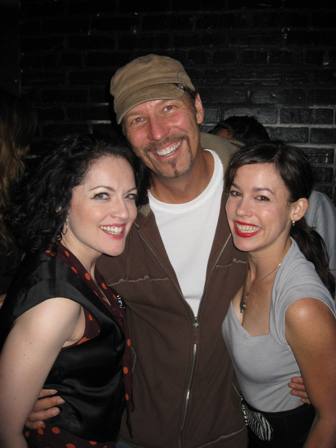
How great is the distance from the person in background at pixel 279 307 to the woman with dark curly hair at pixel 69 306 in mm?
536

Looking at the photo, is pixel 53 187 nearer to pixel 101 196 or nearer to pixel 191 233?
pixel 101 196

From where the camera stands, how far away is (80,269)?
4.78 ft

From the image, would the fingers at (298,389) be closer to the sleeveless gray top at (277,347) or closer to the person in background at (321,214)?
the sleeveless gray top at (277,347)

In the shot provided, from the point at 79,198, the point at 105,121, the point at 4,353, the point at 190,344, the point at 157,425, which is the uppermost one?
the point at 105,121

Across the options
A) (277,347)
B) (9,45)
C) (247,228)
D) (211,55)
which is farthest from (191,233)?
(9,45)

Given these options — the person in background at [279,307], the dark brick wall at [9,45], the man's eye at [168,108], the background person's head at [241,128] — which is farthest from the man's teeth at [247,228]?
the dark brick wall at [9,45]

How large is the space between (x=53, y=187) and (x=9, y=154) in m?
0.78

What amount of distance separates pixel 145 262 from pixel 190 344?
0.48 m

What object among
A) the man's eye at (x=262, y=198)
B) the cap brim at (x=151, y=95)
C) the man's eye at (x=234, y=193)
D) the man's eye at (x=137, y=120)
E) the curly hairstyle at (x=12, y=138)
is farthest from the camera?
the curly hairstyle at (x=12, y=138)

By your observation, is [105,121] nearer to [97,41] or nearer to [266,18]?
[97,41]

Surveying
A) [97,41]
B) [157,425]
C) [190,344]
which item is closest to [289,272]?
[190,344]

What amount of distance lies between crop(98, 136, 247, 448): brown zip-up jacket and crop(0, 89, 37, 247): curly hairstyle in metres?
0.75

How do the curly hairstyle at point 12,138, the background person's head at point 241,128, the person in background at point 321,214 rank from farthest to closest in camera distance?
the background person's head at point 241,128 → the person in background at point 321,214 → the curly hairstyle at point 12,138

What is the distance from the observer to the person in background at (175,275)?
1811mm
